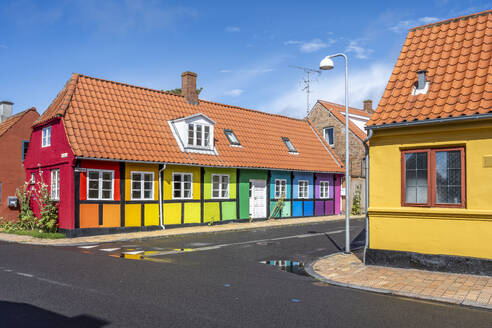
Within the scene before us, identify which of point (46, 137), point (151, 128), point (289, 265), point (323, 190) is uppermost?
point (151, 128)

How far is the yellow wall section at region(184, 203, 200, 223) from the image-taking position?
19531mm

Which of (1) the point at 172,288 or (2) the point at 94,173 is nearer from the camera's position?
(1) the point at 172,288

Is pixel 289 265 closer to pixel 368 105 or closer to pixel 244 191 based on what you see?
pixel 244 191

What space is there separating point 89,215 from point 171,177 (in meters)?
3.96

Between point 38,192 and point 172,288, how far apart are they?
14.2 meters

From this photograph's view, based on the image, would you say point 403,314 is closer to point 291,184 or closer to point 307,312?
point 307,312

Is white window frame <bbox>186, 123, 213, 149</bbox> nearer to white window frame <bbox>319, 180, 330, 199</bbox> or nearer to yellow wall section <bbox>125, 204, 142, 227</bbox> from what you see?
yellow wall section <bbox>125, 204, 142, 227</bbox>

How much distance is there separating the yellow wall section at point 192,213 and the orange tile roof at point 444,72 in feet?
37.4

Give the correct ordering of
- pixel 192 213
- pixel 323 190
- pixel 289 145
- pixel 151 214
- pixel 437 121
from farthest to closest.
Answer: pixel 323 190 < pixel 289 145 < pixel 192 213 < pixel 151 214 < pixel 437 121

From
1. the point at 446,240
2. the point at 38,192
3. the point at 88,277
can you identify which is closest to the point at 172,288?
the point at 88,277

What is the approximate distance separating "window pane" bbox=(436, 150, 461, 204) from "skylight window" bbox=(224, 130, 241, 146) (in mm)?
14254

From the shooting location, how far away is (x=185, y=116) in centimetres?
2189

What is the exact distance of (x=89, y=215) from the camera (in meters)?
16.4

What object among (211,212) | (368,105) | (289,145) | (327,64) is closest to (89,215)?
(211,212)
